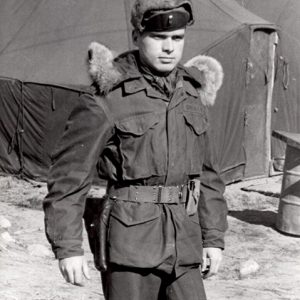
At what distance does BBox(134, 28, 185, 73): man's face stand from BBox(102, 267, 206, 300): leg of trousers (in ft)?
2.57

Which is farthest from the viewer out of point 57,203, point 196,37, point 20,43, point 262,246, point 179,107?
point 20,43

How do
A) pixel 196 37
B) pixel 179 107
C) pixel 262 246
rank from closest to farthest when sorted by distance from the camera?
pixel 179 107 < pixel 262 246 < pixel 196 37

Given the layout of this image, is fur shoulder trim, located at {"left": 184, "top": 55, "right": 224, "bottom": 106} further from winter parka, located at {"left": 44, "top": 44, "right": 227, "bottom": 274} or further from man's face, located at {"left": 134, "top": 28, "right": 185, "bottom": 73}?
man's face, located at {"left": 134, "top": 28, "right": 185, "bottom": 73}

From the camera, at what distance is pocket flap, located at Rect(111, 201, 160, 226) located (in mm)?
2947

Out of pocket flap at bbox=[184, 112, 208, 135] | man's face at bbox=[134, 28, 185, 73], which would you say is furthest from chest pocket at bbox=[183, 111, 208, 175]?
man's face at bbox=[134, 28, 185, 73]

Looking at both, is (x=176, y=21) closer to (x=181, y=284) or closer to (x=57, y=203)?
(x=57, y=203)

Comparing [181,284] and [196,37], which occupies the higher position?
[181,284]

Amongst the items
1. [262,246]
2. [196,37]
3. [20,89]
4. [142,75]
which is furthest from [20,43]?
[142,75]

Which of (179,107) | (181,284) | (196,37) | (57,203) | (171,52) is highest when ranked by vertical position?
(171,52)

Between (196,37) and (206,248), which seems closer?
(206,248)

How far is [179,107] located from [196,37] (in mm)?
7280

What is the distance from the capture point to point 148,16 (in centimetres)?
300

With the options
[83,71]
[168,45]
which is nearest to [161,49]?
[168,45]

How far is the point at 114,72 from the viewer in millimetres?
2982
